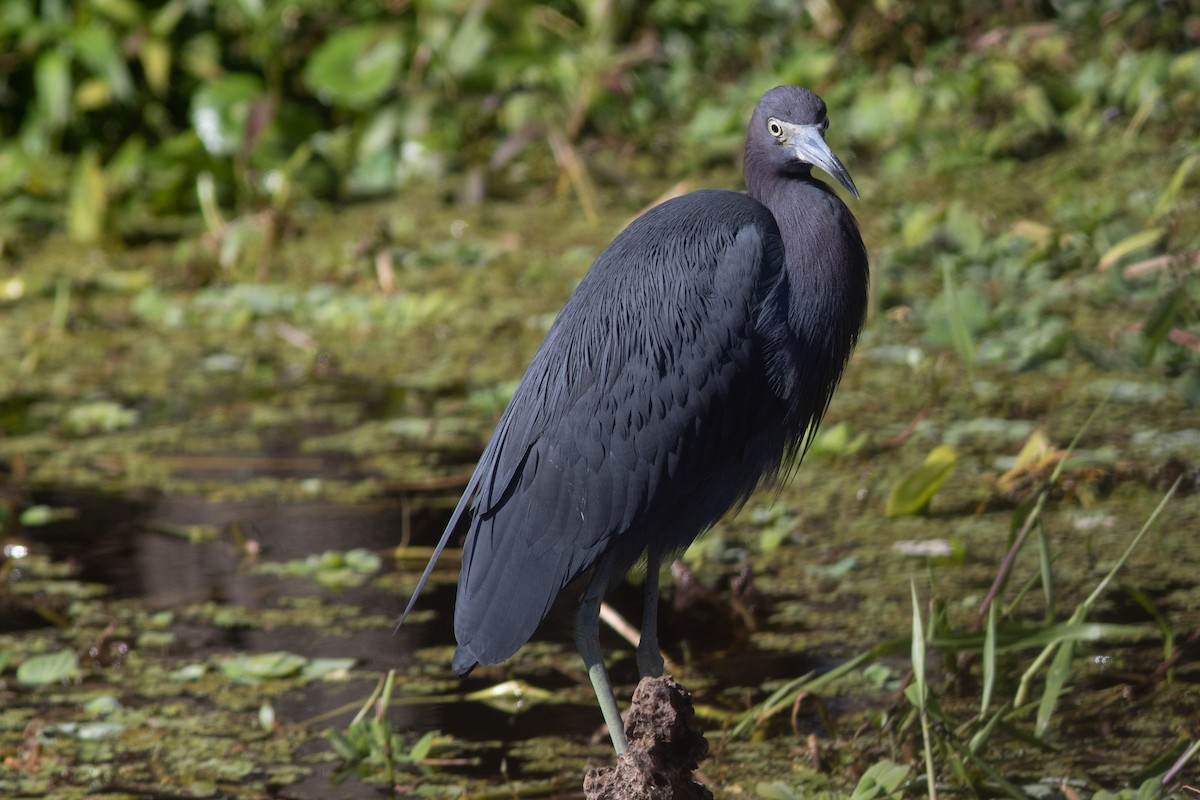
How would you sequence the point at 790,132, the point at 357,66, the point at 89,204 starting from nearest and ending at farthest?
the point at 790,132, the point at 89,204, the point at 357,66

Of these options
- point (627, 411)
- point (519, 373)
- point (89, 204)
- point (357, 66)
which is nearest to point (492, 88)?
point (357, 66)

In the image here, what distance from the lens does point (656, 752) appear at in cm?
244

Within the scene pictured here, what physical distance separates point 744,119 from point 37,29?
11.2 ft

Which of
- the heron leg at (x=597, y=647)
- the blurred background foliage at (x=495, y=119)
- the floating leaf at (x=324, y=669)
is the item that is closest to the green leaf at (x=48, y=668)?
the floating leaf at (x=324, y=669)

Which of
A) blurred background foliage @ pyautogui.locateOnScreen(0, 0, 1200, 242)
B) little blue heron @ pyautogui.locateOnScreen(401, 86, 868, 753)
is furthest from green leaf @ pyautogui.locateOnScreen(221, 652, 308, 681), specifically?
blurred background foliage @ pyautogui.locateOnScreen(0, 0, 1200, 242)

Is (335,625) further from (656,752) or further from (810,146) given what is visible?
→ (810,146)

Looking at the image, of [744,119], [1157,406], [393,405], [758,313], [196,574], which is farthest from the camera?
[744,119]

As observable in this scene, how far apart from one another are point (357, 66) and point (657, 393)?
4882 mm

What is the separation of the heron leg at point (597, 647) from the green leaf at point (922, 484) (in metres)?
0.97

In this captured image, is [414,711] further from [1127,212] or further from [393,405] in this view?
[1127,212]

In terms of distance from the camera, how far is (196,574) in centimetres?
424

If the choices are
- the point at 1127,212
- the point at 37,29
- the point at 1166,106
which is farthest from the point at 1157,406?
the point at 37,29

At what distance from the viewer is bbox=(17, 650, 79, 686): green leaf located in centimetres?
355

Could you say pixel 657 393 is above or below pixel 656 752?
above
